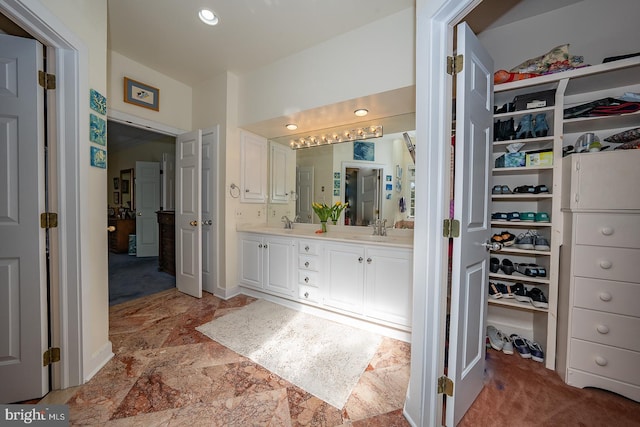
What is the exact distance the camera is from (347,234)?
288cm

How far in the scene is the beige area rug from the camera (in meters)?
1.62

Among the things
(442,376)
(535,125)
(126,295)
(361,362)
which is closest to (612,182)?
(535,125)

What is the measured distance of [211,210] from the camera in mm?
3113

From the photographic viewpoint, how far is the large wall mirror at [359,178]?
261 cm

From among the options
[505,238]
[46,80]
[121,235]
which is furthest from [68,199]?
[121,235]

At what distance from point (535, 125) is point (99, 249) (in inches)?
132

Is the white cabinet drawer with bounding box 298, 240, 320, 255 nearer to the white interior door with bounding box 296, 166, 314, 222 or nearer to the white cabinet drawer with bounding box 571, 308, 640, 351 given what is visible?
the white interior door with bounding box 296, 166, 314, 222

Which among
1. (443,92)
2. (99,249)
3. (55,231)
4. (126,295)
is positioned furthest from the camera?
(126,295)

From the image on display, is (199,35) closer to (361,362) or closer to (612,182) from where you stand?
(361,362)

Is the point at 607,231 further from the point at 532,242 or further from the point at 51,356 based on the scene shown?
the point at 51,356

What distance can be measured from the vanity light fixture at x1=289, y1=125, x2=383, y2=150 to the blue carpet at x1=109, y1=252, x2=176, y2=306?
273 centimetres

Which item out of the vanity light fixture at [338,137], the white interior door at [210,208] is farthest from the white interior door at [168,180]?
the vanity light fixture at [338,137]

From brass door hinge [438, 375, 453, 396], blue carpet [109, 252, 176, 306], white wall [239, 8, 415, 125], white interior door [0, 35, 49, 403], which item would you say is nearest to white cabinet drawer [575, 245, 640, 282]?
brass door hinge [438, 375, 453, 396]

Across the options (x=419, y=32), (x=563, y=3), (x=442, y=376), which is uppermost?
(x=563, y=3)
